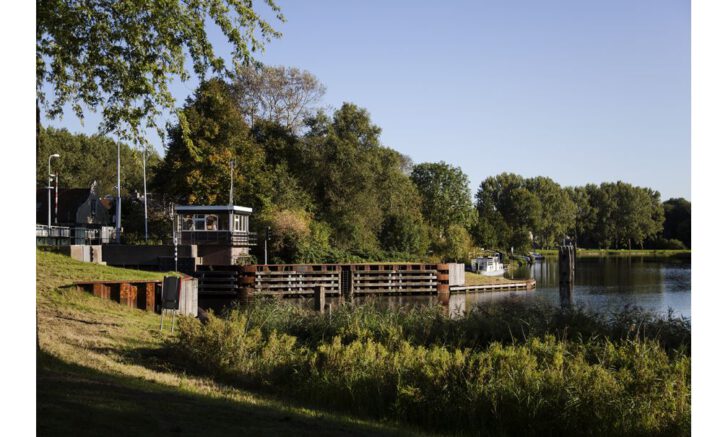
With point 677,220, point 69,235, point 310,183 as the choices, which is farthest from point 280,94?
point 677,220

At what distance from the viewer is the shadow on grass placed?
4.80 m

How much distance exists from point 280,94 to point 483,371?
96.3ft

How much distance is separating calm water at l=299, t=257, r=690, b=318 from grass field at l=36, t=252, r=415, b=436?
31.3 ft

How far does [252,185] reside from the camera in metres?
33.3

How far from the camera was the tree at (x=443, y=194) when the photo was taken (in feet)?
145

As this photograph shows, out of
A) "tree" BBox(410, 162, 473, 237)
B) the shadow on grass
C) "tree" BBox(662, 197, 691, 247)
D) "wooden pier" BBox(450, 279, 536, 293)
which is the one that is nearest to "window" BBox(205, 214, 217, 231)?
"wooden pier" BBox(450, 279, 536, 293)

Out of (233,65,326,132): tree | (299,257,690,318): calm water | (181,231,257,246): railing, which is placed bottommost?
(299,257,690,318): calm water

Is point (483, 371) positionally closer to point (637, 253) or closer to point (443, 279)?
point (443, 279)

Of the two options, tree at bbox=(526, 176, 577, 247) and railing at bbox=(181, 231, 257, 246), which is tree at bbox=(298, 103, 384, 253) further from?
tree at bbox=(526, 176, 577, 247)

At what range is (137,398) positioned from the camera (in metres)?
5.73

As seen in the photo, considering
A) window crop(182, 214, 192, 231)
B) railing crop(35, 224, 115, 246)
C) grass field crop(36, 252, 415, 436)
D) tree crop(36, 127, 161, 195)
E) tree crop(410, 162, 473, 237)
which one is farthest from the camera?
tree crop(36, 127, 161, 195)

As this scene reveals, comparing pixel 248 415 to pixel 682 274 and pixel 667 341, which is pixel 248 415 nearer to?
pixel 667 341

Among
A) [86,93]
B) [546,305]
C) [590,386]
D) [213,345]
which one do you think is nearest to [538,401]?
[590,386]

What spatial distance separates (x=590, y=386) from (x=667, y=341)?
3.63 meters
